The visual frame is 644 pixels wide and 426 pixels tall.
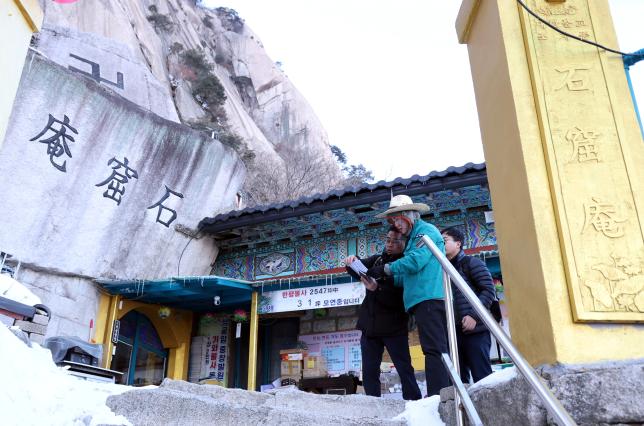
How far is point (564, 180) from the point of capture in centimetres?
280

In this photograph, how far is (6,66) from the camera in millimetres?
4457

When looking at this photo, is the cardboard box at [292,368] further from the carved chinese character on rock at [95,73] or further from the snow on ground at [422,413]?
the carved chinese character on rock at [95,73]

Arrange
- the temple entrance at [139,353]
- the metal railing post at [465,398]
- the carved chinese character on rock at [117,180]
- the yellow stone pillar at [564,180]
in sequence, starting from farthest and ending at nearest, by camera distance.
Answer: the temple entrance at [139,353] < the carved chinese character on rock at [117,180] < the yellow stone pillar at [564,180] < the metal railing post at [465,398]

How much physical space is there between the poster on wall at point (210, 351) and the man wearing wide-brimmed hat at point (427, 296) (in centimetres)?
707

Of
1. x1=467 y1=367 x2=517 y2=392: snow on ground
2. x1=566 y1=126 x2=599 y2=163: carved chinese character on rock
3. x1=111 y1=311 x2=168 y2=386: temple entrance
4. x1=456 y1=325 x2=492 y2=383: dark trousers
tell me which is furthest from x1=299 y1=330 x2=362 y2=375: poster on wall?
x1=566 y1=126 x2=599 y2=163: carved chinese character on rock

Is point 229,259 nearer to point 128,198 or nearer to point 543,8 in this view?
point 128,198

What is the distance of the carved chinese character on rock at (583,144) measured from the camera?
112 inches

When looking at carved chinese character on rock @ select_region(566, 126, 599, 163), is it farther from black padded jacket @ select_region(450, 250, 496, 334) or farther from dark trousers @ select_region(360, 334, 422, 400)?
dark trousers @ select_region(360, 334, 422, 400)

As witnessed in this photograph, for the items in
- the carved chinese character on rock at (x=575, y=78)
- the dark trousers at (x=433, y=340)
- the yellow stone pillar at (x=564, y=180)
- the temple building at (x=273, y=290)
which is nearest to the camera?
the yellow stone pillar at (x=564, y=180)

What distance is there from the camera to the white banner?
29.5 ft

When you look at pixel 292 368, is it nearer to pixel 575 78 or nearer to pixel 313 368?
pixel 313 368

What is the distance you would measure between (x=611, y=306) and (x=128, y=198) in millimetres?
8467

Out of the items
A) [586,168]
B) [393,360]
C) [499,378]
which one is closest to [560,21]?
[586,168]

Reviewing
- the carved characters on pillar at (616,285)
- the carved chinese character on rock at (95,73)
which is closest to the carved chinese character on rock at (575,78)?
the carved characters on pillar at (616,285)
